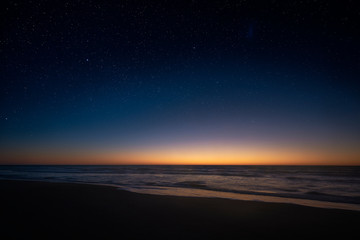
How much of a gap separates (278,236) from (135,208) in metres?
4.44

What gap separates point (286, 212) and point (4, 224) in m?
7.82

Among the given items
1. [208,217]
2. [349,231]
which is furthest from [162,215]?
[349,231]

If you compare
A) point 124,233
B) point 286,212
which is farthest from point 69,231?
point 286,212

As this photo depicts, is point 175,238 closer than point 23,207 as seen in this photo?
Yes

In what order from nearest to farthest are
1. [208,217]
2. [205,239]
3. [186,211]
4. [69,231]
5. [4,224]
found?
[205,239], [69,231], [4,224], [208,217], [186,211]

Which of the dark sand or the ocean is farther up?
the dark sand

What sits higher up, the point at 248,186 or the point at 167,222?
the point at 167,222

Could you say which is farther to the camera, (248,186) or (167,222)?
(248,186)

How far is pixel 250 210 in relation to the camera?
6.93 m

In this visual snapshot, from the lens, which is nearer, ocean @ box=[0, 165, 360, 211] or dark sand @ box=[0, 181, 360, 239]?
dark sand @ box=[0, 181, 360, 239]

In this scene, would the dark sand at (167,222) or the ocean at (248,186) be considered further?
the ocean at (248,186)

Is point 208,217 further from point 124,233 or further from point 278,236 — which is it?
point 124,233

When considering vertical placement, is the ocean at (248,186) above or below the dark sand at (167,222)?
below

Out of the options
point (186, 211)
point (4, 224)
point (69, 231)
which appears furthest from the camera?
point (186, 211)
